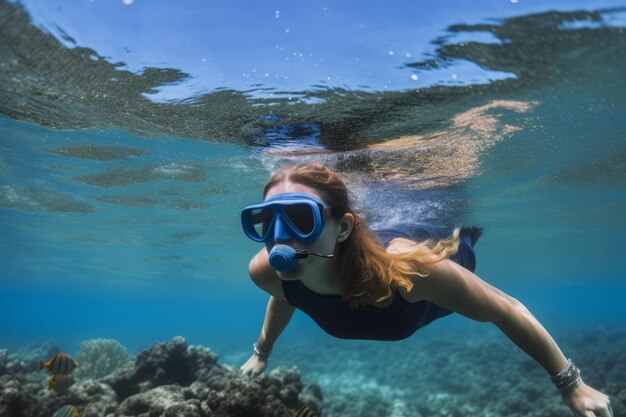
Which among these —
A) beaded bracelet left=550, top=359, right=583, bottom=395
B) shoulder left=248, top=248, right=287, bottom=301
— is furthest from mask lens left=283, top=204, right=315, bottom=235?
beaded bracelet left=550, top=359, right=583, bottom=395

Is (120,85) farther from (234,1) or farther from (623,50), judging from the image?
(623,50)

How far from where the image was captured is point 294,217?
3742 mm

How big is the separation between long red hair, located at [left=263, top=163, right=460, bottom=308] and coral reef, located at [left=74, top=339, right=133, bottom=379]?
13.6 meters

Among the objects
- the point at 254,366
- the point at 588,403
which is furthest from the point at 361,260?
the point at 254,366

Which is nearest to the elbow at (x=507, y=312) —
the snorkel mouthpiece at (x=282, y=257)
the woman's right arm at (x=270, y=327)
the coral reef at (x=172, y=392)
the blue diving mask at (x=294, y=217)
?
the blue diving mask at (x=294, y=217)

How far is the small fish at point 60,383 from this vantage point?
764 cm

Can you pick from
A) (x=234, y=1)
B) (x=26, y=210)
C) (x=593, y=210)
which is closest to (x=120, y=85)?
(x=234, y=1)

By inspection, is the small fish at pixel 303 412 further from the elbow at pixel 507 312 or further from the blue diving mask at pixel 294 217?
the elbow at pixel 507 312

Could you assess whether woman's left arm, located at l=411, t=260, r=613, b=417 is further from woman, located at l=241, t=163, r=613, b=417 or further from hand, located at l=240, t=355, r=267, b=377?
hand, located at l=240, t=355, r=267, b=377

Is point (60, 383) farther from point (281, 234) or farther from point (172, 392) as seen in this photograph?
point (281, 234)

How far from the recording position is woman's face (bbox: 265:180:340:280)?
12.2 ft

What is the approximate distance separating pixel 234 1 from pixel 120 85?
3770 mm

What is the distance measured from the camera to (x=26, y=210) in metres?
23.4

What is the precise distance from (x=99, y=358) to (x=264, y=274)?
1438 centimetres
